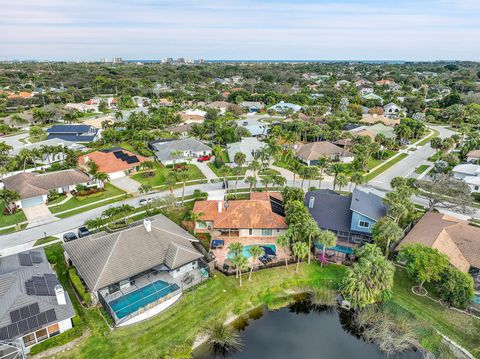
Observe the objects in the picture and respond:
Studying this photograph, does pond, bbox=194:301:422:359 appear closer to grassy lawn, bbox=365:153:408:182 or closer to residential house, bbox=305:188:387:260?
residential house, bbox=305:188:387:260

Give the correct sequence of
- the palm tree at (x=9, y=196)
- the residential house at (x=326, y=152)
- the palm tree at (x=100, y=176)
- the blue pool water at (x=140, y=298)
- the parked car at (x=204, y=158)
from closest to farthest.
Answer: the blue pool water at (x=140, y=298)
the palm tree at (x=9, y=196)
the palm tree at (x=100, y=176)
the parked car at (x=204, y=158)
the residential house at (x=326, y=152)

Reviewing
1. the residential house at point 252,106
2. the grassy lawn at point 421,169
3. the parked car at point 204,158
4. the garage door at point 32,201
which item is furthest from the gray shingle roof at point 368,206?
the residential house at point 252,106

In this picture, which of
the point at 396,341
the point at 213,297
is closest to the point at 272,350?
the point at 213,297

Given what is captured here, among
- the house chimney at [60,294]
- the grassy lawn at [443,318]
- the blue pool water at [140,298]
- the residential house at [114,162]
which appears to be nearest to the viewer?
the house chimney at [60,294]

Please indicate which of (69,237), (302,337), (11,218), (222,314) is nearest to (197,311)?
(222,314)

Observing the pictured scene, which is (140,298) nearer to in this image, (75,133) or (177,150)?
(177,150)

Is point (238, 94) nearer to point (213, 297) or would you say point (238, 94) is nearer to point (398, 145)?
point (398, 145)

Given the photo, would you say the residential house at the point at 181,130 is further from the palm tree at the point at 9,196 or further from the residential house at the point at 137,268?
the residential house at the point at 137,268

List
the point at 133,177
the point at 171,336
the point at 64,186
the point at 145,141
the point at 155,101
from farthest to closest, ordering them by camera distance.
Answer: the point at 155,101 → the point at 145,141 → the point at 133,177 → the point at 64,186 → the point at 171,336
